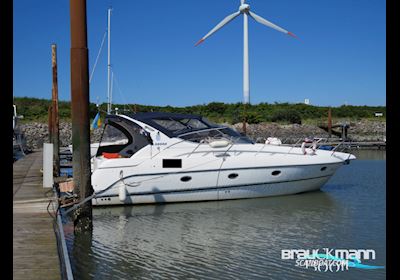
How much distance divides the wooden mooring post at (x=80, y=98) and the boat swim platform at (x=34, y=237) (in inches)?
40.1

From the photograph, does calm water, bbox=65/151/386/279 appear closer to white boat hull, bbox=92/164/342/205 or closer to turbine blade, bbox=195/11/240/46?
white boat hull, bbox=92/164/342/205

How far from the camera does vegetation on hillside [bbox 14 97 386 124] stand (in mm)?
57562

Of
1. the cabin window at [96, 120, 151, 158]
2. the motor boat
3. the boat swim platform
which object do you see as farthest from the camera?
the cabin window at [96, 120, 151, 158]

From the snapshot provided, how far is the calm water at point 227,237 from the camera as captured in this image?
7762mm

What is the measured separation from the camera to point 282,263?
810cm

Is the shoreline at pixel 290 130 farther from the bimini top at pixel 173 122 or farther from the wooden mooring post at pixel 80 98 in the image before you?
the wooden mooring post at pixel 80 98

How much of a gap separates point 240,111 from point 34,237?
2181 inches

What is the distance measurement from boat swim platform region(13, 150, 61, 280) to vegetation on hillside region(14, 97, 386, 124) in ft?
138

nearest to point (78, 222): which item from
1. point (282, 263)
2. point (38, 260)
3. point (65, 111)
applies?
point (38, 260)

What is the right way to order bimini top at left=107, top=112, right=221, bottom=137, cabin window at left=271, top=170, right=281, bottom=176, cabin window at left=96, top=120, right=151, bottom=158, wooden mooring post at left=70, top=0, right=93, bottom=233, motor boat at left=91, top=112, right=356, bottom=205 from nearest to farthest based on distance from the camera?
wooden mooring post at left=70, top=0, right=93, bottom=233
motor boat at left=91, top=112, right=356, bottom=205
cabin window at left=96, top=120, right=151, bottom=158
bimini top at left=107, top=112, right=221, bottom=137
cabin window at left=271, top=170, right=281, bottom=176

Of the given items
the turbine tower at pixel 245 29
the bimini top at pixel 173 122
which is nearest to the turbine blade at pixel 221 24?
the turbine tower at pixel 245 29

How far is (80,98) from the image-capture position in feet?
28.3

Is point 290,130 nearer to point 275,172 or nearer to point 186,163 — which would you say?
point 275,172

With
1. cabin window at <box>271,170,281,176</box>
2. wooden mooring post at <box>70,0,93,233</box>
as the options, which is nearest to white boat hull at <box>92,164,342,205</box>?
cabin window at <box>271,170,281,176</box>
